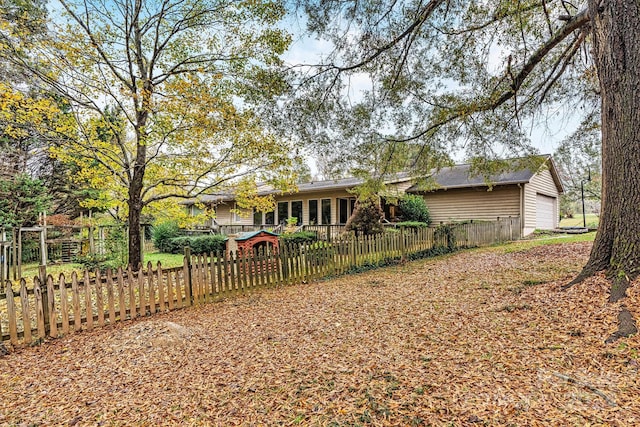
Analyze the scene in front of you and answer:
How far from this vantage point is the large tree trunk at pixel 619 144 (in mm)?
4242

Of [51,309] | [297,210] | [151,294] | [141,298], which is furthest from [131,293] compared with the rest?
[297,210]

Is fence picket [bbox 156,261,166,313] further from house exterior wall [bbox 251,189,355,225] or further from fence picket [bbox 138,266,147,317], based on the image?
house exterior wall [bbox 251,189,355,225]

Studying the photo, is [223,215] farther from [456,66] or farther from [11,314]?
[11,314]

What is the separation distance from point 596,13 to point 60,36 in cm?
976

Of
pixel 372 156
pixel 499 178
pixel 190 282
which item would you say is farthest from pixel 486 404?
pixel 499 178

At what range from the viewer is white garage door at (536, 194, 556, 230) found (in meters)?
18.9

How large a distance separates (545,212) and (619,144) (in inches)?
722

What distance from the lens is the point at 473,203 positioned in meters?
18.4

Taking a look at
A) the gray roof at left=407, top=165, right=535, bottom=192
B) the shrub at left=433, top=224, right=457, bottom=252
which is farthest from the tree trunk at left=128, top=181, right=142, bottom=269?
the gray roof at left=407, top=165, right=535, bottom=192

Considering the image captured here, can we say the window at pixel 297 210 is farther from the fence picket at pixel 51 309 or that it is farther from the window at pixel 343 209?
the fence picket at pixel 51 309

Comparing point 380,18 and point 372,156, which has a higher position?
point 380,18

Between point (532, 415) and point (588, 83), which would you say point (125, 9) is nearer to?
point (532, 415)

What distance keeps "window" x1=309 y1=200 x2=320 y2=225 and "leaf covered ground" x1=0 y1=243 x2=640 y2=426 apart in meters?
15.3

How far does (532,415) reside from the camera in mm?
2352
